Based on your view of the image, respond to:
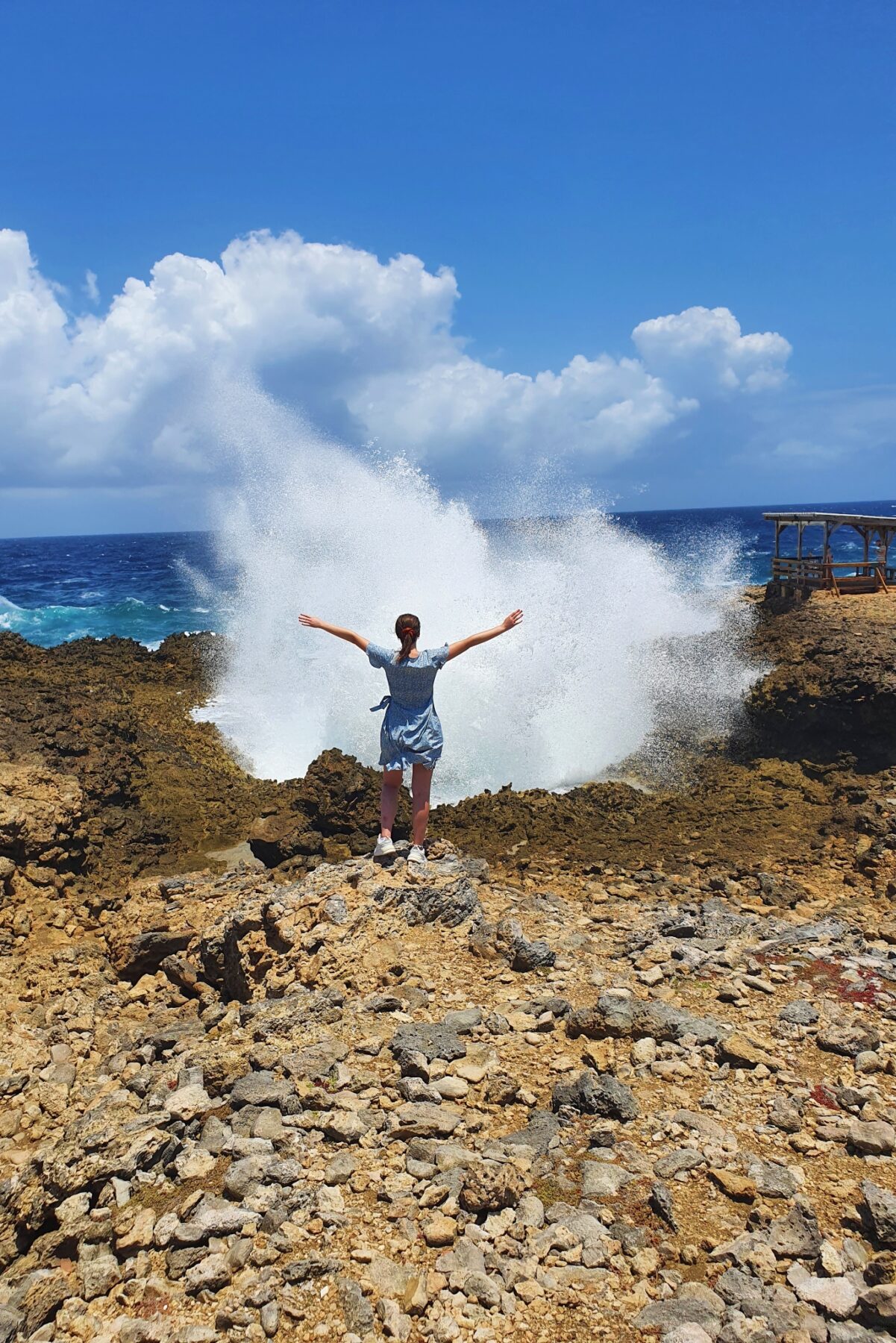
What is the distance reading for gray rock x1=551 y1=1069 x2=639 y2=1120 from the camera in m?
3.64

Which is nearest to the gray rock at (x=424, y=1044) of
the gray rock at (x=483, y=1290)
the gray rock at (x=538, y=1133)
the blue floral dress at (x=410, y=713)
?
the gray rock at (x=538, y=1133)

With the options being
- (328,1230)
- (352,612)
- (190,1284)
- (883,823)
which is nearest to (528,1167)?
(328,1230)

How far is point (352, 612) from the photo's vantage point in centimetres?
1758

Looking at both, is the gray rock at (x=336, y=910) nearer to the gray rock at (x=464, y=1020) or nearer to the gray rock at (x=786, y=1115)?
the gray rock at (x=464, y=1020)

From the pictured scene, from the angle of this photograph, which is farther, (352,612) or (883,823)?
(352,612)

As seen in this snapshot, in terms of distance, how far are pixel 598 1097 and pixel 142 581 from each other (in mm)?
50885

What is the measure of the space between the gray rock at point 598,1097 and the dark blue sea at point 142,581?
897 inches

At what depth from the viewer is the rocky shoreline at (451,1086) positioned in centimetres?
278

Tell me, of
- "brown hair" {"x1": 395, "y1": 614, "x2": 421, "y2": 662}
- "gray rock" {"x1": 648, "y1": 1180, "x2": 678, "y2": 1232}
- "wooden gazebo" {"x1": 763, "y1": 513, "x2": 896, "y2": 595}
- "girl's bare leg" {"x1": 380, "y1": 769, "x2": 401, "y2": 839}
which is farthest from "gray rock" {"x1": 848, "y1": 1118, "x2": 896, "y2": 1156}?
"wooden gazebo" {"x1": 763, "y1": 513, "x2": 896, "y2": 595}

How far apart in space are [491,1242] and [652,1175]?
2.35 feet

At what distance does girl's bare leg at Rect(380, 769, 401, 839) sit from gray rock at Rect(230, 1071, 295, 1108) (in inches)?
93.1

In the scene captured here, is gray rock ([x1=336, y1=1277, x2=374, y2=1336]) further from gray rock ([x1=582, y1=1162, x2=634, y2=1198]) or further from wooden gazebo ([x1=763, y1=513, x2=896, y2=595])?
wooden gazebo ([x1=763, y1=513, x2=896, y2=595])

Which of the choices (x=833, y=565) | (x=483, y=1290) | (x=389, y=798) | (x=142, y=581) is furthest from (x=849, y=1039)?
(x=142, y=581)

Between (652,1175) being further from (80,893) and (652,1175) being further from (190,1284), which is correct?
(80,893)
